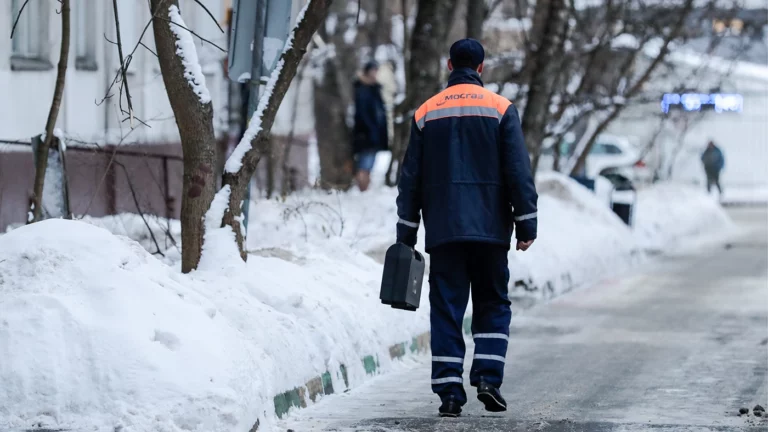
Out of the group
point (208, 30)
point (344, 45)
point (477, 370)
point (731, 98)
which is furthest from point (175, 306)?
point (731, 98)

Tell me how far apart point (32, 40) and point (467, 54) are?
7182mm

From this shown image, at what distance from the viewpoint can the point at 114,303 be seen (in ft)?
21.4

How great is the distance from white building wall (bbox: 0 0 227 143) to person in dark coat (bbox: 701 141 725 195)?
2091cm

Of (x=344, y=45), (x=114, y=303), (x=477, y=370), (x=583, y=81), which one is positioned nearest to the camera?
(x=114, y=303)

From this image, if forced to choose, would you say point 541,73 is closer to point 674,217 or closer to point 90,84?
point 90,84

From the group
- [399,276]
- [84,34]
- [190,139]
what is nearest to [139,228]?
[84,34]

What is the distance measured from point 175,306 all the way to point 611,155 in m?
32.6

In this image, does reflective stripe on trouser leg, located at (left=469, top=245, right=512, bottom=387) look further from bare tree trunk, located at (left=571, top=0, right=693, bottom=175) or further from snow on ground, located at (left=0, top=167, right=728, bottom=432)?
bare tree trunk, located at (left=571, top=0, right=693, bottom=175)

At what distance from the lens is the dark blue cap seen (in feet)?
23.8

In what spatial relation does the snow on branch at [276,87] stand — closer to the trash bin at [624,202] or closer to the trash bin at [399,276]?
the trash bin at [399,276]

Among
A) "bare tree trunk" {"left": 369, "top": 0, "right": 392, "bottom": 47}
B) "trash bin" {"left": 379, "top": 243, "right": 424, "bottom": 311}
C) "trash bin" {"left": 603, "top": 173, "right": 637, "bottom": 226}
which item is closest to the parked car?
"bare tree trunk" {"left": 369, "top": 0, "right": 392, "bottom": 47}

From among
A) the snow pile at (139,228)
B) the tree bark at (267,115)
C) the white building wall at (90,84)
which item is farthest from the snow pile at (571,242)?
the tree bark at (267,115)

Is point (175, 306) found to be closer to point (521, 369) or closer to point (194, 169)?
point (194, 169)

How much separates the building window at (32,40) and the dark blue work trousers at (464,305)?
6856mm
